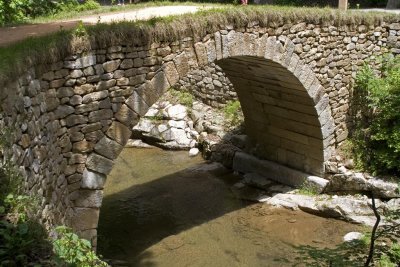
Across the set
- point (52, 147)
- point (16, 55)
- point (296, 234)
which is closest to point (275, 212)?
point (296, 234)

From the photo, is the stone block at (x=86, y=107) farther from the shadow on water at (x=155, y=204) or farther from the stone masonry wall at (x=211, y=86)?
the stone masonry wall at (x=211, y=86)

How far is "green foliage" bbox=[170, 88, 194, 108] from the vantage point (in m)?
13.4

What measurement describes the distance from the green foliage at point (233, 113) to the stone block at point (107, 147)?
6304 millimetres

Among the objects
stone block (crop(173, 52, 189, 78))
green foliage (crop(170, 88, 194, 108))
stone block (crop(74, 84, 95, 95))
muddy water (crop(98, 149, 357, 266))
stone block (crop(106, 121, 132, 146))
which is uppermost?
stone block (crop(173, 52, 189, 78))

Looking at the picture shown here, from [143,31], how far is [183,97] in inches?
314

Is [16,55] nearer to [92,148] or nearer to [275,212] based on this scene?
[92,148]

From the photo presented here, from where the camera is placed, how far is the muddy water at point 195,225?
296 inches

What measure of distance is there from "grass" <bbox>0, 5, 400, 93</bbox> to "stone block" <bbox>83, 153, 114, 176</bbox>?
4.17ft

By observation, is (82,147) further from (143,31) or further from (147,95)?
A: (143,31)

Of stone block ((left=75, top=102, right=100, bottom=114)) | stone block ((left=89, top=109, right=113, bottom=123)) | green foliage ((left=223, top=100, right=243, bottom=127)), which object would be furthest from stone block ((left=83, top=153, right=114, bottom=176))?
green foliage ((left=223, top=100, right=243, bottom=127))

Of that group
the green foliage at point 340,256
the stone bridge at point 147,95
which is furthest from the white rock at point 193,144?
the green foliage at point 340,256

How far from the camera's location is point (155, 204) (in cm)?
936

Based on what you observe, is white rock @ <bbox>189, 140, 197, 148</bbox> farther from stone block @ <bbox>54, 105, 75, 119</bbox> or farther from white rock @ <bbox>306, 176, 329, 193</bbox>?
stone block @ <bbox>54, 105, 75, 119</bbox>

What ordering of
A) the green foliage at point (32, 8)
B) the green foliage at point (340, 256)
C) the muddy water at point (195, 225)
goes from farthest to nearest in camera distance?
the green foliage at point (32, 8)
the muddy water at point (195, 225)
the green foliage at point (340, 256)
